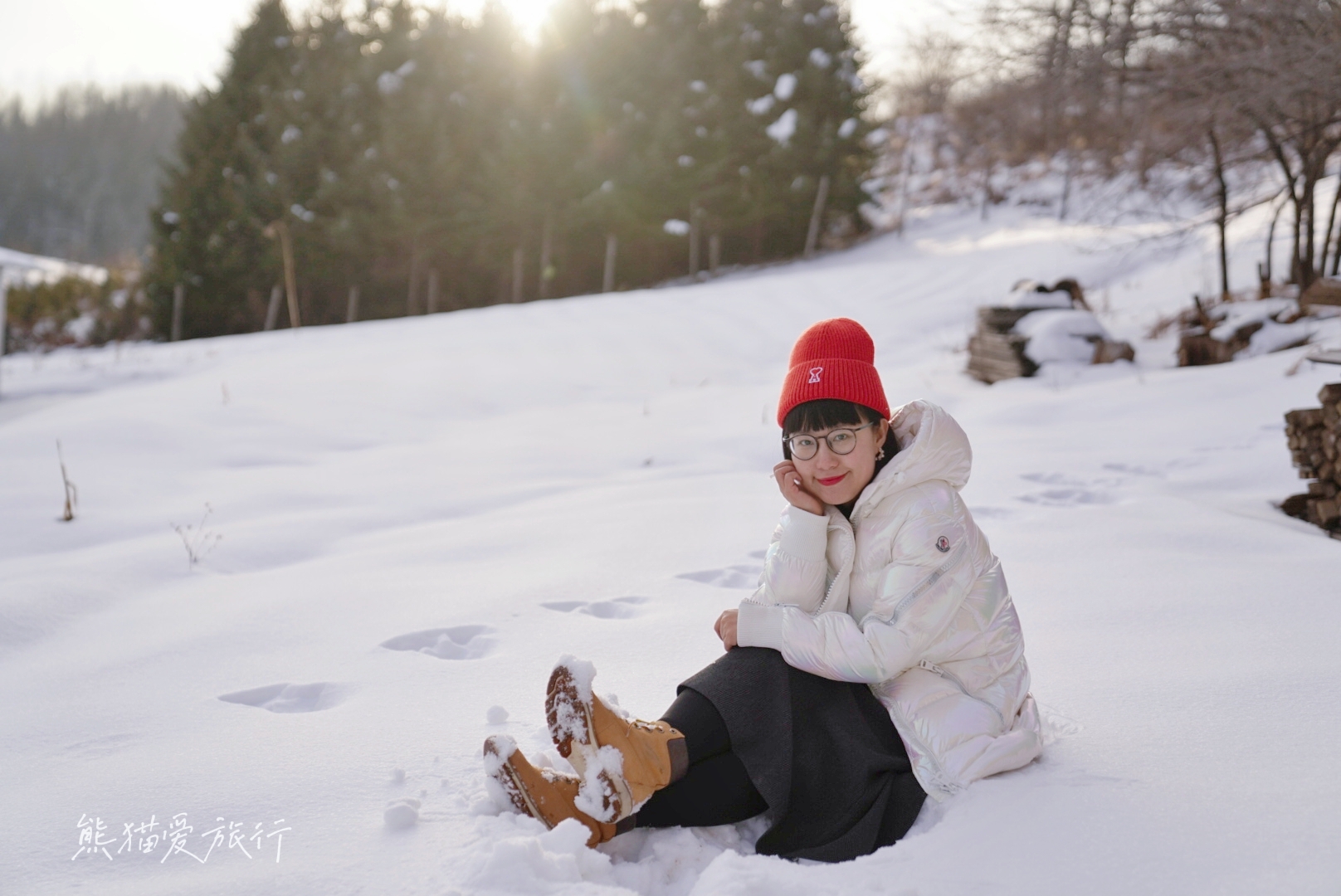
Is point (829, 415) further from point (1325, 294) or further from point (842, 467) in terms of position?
point (1325, 294)

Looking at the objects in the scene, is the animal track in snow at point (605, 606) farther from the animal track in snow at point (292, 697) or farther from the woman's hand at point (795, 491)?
the woman's hand at point (795, 491)

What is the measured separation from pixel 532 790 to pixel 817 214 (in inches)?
961

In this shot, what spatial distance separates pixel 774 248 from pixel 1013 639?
25.4m

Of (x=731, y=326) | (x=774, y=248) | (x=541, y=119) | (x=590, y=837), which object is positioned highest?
(x=541, y=119)

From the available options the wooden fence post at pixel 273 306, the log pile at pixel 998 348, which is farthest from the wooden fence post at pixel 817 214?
the log pile at pixel 998 348

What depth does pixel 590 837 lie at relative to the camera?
1.76 m

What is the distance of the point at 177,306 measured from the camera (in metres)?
22.3

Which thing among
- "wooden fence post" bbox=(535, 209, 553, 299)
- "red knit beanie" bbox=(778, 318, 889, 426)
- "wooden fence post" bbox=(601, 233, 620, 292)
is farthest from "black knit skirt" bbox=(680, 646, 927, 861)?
"wooden fence post" bbox=(535, 209, 553, 299)

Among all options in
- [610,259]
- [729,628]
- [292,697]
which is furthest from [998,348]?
[610,259]

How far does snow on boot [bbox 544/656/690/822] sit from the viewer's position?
174 centimetres

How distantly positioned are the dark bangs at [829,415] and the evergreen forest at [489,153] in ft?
70.9

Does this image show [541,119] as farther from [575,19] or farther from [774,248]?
[774,248]

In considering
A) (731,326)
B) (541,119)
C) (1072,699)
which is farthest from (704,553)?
(541,119)

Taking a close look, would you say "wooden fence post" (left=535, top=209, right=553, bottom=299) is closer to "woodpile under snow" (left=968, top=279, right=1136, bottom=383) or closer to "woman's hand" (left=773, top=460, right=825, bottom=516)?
"woodpile under snow" (left=968, top=279, right=1136, bottom=383)
